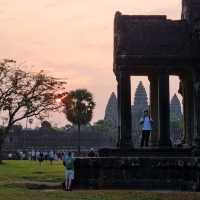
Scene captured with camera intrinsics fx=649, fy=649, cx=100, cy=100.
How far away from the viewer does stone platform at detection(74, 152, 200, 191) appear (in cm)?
1977

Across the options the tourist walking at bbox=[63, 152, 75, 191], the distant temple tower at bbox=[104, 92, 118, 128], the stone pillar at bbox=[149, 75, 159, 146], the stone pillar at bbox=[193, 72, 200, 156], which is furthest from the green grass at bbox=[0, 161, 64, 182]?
the distant temple tower at bbox=[104, 92, 118, 128]

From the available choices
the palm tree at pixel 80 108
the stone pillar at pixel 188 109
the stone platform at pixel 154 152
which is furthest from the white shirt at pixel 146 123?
the palm tree at pixel 80 108

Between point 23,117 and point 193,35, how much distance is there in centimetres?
3273

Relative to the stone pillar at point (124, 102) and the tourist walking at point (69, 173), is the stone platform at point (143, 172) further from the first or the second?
the stone pillar at point (124, 102)

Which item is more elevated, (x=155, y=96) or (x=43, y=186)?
(x=155, y=96)

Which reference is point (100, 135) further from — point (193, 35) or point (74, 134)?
point (193, 35)

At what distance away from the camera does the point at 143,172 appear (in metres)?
20.2

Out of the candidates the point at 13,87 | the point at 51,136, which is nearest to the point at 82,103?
the point at 51,136

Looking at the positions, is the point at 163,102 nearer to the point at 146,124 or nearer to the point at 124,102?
the point at 146,124

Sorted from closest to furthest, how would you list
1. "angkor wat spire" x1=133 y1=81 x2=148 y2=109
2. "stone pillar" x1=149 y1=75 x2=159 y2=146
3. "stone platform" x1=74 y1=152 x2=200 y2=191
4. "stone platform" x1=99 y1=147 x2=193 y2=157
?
"stone platform" x1=74 y1=152 x2=200 y2=191
"stone platform" x1=99 y1=147 x2=193 y2=157
"stone pillar" x1=149 y1=75 x2=159 y2=146
"angkor wat spire" x1=133 y1=81 x2=148 y2=109

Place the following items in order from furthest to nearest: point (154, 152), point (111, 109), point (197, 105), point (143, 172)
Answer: point (111, 109) → point (197, 105) → point (154, 152) → point (143, 172)

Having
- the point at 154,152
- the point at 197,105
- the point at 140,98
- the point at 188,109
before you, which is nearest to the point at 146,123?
the point at 154,152

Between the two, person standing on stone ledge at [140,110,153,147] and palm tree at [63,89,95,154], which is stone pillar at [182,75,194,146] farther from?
palm tree at [63,89,95,154]

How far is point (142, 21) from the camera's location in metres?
21.7
